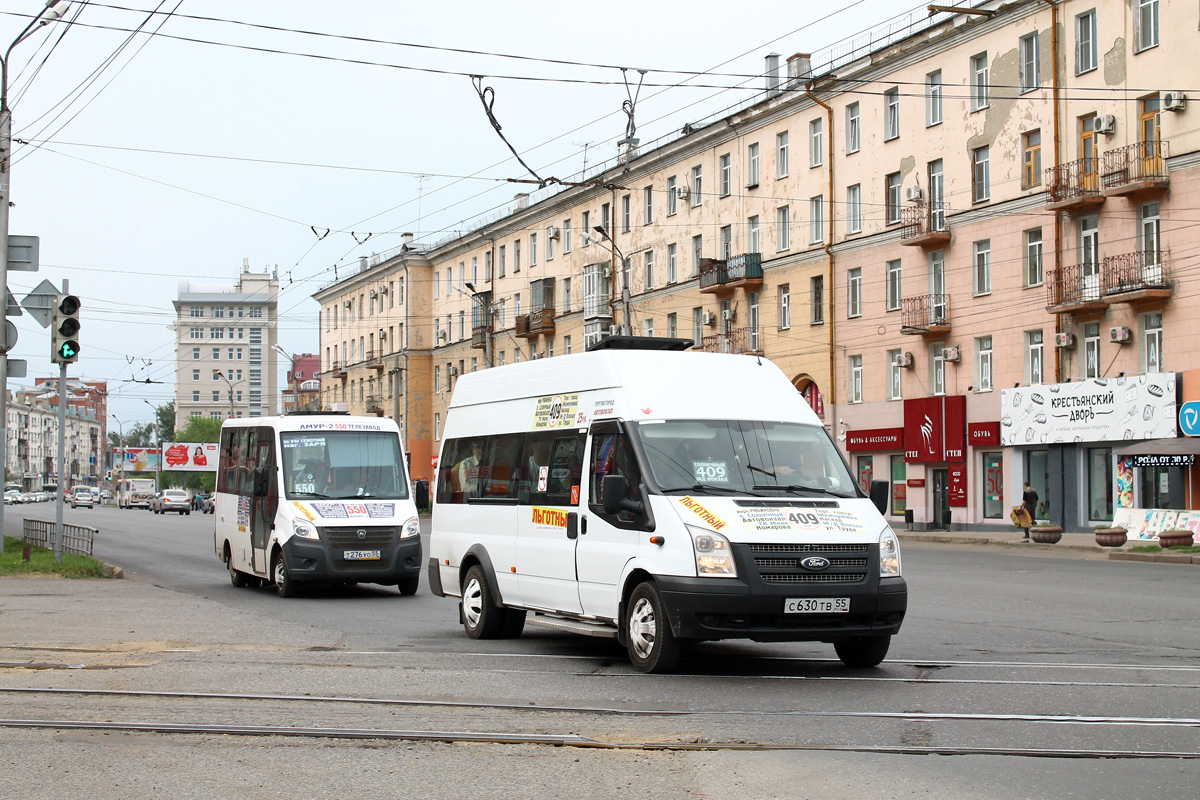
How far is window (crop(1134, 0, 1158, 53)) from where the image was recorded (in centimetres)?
3497

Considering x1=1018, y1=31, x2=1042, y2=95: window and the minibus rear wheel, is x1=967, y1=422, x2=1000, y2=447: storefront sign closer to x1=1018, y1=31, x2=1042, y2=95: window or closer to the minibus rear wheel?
x1=1018, y1=31, x2=1042, y2=95: window

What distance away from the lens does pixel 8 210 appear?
22.4 meters

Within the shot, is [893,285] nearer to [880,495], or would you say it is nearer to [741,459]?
[880,495]

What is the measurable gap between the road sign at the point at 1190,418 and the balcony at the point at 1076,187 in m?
6.12

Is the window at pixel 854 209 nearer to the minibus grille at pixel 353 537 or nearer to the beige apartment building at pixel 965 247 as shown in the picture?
the beige apartment building at pixel 965 247

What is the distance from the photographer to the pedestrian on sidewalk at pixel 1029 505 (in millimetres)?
35594

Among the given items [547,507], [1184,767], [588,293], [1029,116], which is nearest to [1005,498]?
[1029,116]

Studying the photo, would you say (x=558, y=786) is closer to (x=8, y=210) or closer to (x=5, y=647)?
(x=5, y=647)

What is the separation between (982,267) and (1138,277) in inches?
261

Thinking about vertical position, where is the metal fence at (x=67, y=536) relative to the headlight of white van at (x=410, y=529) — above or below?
below

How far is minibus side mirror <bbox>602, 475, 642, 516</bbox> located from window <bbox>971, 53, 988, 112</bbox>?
34010mm

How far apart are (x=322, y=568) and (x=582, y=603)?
316 inches

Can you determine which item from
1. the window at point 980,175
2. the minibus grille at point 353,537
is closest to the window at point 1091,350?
the window at point 980,175

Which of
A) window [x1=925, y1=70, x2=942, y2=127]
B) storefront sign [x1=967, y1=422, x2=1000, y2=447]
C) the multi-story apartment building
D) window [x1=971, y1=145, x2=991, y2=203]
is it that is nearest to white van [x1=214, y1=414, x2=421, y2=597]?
storefront sign [x1=967, y1=422, x2=1000, y2=447]
